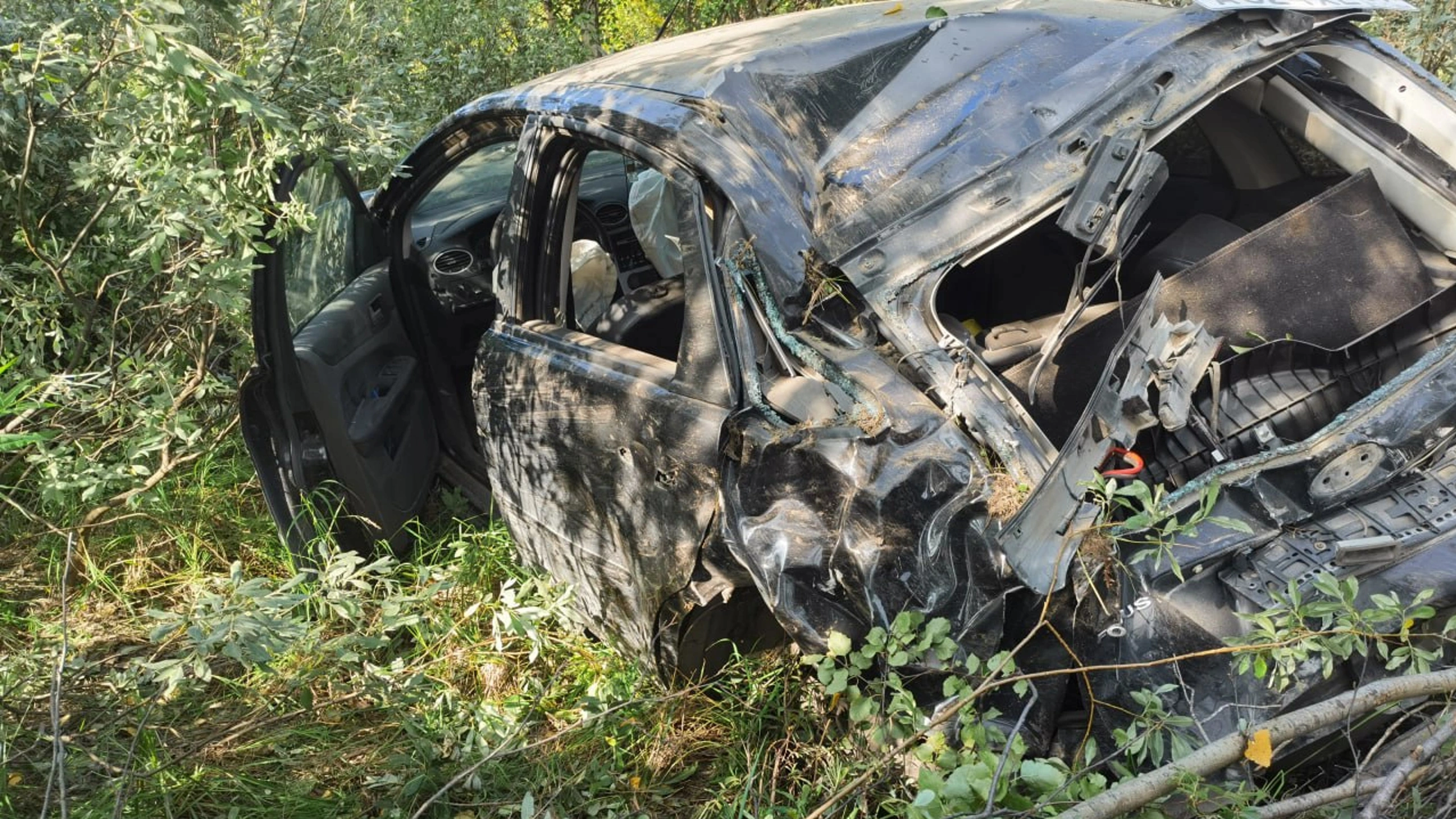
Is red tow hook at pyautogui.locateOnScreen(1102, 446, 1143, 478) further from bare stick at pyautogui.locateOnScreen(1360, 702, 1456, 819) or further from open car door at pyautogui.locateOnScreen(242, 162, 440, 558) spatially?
open car door at pyautogui.locateOnScreen(242, 162, 440, 558)

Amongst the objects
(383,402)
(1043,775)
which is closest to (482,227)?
(383,402)

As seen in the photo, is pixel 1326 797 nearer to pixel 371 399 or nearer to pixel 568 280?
pixel 568 280

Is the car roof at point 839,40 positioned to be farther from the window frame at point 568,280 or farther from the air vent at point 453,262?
the air vent at point 453,262

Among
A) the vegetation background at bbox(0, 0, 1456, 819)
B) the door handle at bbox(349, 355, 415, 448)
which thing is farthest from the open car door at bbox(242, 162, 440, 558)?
the vegetation background at bbox(0, 0, 1456, 819)

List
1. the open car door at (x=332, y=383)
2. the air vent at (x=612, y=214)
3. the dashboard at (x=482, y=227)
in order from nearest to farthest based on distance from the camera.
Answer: the open car door at (x=332, y=383), the dashboard at (x=482, y=227), the air vent at (x=612, y=214)

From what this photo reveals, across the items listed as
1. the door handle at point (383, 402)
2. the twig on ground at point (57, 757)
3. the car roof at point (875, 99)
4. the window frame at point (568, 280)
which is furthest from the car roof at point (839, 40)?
the twig on ground at point (57, 757)

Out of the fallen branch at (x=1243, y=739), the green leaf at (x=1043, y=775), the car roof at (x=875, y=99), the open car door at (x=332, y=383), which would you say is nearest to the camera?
the fallen branch at (x=1243, y=739)

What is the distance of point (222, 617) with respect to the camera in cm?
254

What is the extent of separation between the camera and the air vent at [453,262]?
370 cm

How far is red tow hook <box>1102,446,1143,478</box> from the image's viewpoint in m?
2.10

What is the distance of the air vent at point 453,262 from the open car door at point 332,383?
0.19 metres

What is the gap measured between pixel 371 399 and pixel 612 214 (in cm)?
111

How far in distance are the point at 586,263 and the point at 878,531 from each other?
185 cm

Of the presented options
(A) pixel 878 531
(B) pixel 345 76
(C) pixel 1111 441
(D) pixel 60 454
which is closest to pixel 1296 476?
(C) pixel 1111 441
